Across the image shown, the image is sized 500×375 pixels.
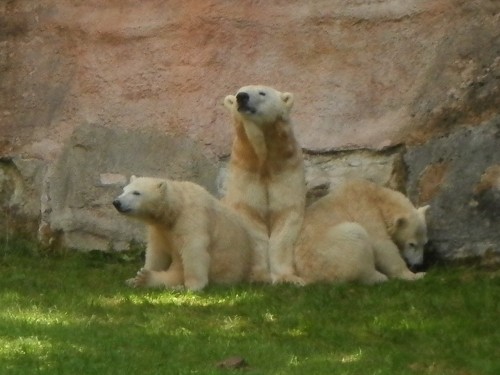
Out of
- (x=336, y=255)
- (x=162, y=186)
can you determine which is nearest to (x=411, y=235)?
(x=336, y=255)

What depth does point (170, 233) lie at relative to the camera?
11727 millimetres

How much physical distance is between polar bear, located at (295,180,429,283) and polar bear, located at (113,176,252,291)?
75cm

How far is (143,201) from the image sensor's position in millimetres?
11594

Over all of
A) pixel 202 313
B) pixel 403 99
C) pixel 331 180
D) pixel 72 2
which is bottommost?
pixel 202 313

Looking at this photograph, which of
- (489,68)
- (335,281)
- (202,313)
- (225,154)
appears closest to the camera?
(202,313)

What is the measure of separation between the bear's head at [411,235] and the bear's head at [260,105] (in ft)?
5.15

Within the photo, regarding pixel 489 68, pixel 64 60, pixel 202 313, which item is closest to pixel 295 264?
pixel 202 313

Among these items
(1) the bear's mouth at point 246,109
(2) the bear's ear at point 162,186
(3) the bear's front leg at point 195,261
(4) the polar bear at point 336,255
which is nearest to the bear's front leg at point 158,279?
(3) the bear's front leg at point 195,261

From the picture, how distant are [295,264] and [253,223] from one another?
670mm

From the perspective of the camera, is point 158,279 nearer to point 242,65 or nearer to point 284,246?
point 284,246

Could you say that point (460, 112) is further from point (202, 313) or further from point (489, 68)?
point (202, 313)

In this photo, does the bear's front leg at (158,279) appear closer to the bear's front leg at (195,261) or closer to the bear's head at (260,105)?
the bear's front leg at (195,261)

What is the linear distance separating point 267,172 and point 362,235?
1.24 metres

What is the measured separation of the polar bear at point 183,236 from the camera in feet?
37.9
